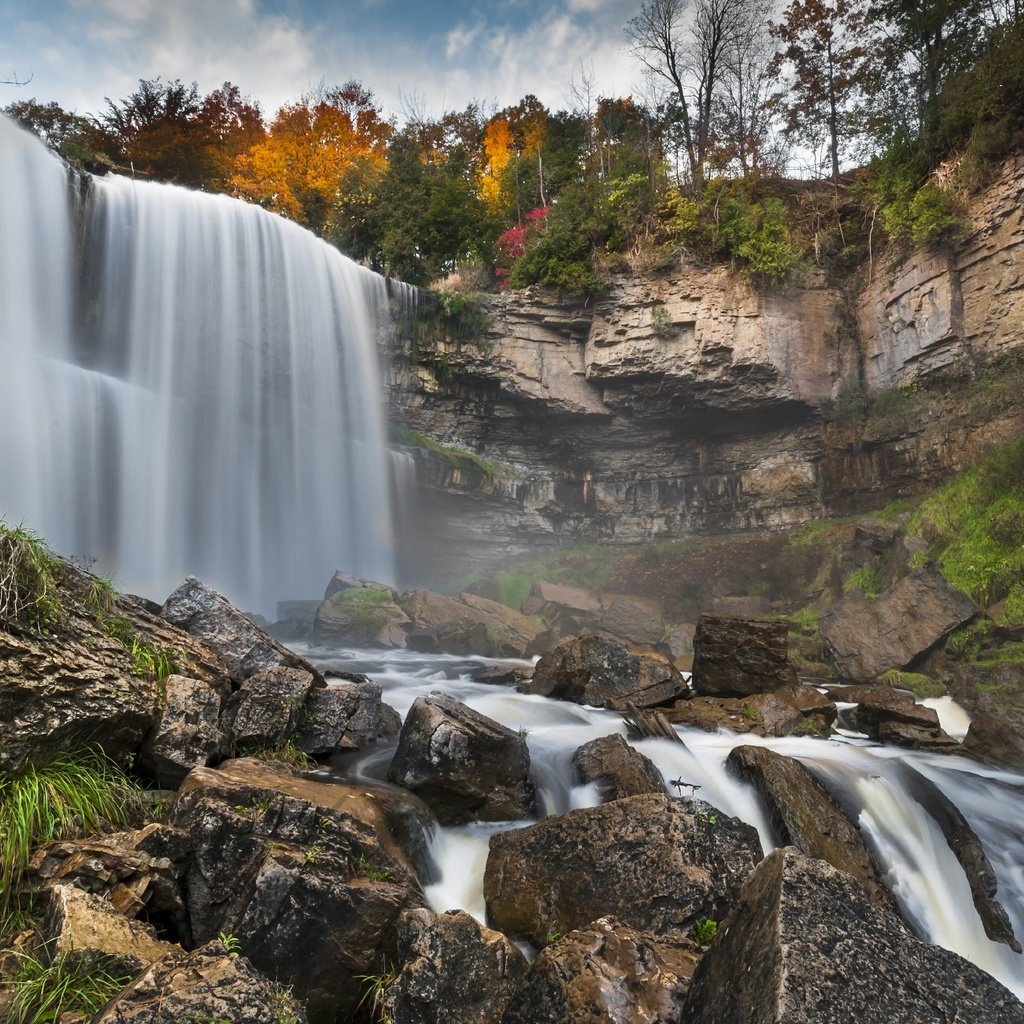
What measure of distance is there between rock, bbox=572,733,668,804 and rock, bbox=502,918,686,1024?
259cm

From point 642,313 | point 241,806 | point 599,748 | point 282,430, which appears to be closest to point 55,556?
point 241,806

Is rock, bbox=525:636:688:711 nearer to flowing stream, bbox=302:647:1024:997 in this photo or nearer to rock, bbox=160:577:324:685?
flowing stream, bbox=302:647:1024:997

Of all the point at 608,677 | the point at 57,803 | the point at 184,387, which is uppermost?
the point at 184,387

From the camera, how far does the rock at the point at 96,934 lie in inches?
103

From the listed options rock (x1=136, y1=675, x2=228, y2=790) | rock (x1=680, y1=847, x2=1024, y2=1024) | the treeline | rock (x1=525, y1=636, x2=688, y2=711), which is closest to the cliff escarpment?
the treeline

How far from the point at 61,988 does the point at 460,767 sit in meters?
3.08

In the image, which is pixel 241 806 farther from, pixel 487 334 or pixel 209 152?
pixel 209 152

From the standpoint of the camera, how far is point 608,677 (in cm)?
901

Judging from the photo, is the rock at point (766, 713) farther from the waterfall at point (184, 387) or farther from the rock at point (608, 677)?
the waterfall at point (184, 387)

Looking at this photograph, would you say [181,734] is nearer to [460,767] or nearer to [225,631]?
[225,631]

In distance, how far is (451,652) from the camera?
14242 millimetres

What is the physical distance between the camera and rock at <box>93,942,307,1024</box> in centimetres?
214

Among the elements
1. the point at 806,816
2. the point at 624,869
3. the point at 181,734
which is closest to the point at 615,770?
the point at 806,816

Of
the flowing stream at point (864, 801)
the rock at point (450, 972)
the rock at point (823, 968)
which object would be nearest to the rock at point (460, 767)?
the flowing stream at point (864, 801)
